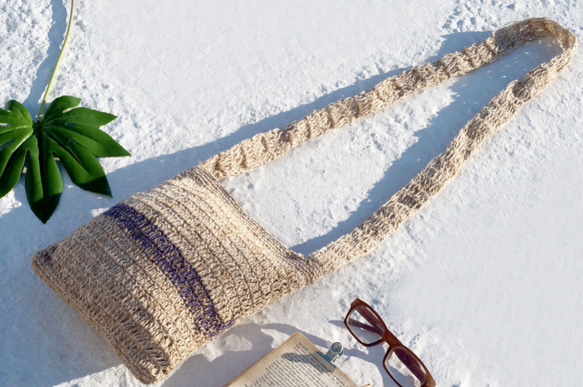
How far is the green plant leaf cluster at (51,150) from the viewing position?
1073 mm

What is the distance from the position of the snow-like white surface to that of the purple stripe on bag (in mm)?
90

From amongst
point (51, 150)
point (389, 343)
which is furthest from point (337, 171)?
point (51, 150)

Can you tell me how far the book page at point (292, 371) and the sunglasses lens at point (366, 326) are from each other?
0.10 meters

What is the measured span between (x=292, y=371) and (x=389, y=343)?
179mm

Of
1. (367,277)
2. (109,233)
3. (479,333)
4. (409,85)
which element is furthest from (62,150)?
(479,333)

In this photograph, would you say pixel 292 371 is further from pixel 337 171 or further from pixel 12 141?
pixel 12 141

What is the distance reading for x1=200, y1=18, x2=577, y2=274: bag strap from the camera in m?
1.08

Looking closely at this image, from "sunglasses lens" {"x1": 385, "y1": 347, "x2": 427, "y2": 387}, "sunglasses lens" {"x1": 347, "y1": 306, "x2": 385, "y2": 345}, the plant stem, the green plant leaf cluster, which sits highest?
the plant stem

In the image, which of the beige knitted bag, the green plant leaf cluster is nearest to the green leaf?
the green plant leaf cluster

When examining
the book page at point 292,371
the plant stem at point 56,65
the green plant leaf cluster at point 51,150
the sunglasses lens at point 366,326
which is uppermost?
the plant stem at point 56,65

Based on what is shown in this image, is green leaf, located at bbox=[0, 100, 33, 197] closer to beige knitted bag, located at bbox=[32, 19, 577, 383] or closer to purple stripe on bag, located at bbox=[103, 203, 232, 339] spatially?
beige knitted bag, located at bbox=[32, 19, 577, 383]

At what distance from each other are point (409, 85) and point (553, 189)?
0.37 m

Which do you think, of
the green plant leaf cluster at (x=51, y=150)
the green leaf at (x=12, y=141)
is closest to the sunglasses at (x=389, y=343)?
the green plant leaf cluster at (x=51, y=150)

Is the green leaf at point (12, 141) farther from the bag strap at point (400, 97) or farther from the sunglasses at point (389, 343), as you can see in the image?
the sunglasses at point (389, 343)
